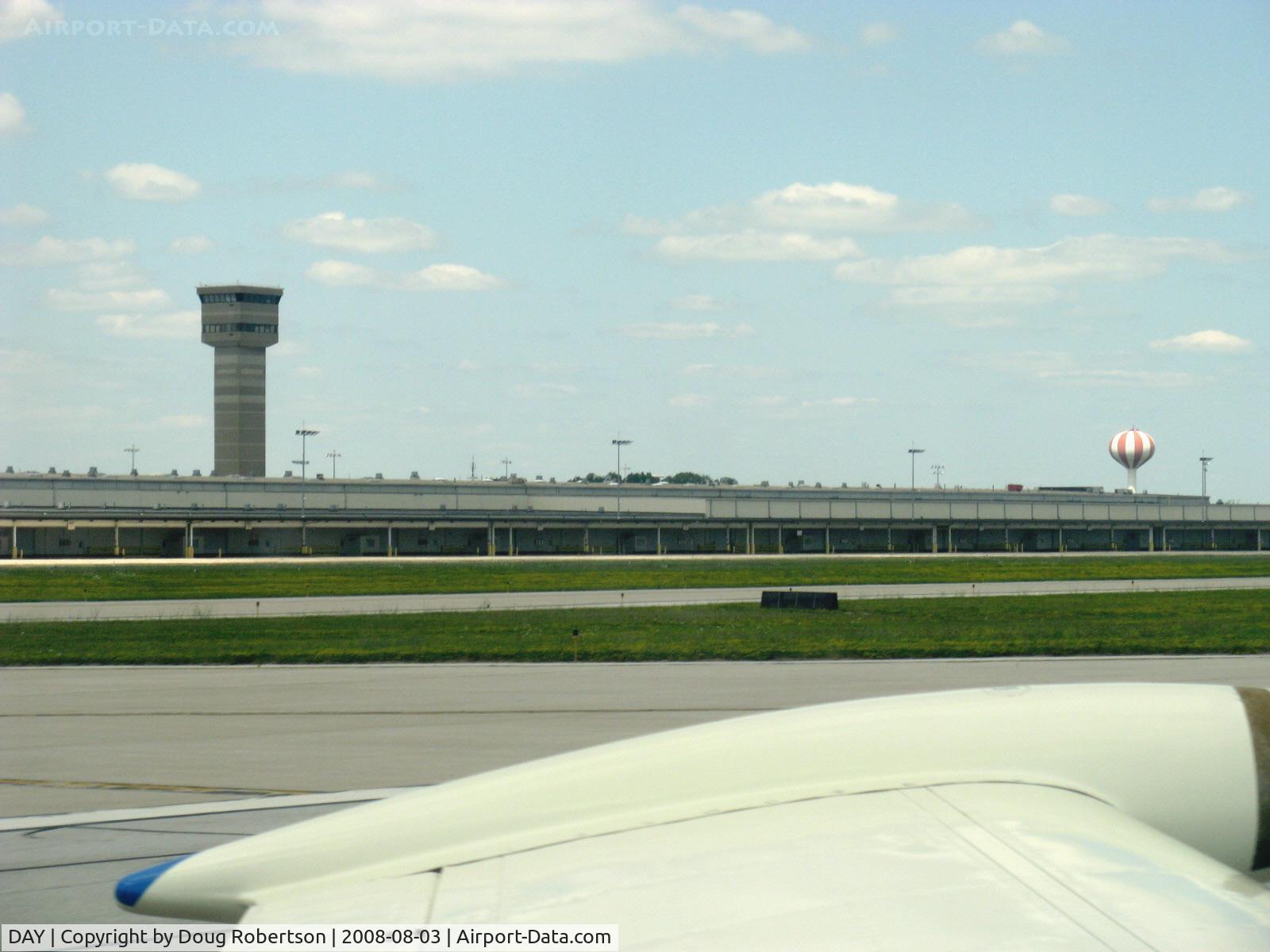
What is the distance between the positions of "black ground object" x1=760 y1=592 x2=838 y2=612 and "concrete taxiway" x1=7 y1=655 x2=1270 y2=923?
53.5 ft

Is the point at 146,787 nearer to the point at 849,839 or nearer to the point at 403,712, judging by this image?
the point at 403,712

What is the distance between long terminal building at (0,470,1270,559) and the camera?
4461 inches

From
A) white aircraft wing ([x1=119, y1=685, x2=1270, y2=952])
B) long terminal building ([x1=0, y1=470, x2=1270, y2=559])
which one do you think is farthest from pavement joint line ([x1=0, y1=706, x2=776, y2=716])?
long terminal building ([x1=0, y1=470, x2=1270, y2=559])

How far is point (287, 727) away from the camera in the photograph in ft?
64.2

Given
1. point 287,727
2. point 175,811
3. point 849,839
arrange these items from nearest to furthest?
1. point 849,839
2. point 175,811
3. point 287,727

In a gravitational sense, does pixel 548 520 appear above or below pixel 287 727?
above

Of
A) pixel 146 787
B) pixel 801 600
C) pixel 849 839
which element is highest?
pixel 849 839

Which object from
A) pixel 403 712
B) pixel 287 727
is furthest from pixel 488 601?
pixel 287 727

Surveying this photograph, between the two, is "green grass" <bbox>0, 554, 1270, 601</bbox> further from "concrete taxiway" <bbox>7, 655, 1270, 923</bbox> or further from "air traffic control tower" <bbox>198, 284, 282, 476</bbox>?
"air traffic control tower" <bbox>198, 284, 282, 476</bbox>

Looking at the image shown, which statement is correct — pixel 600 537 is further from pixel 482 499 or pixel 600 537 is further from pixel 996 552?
pixel 996 552

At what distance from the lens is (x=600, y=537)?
430 feet

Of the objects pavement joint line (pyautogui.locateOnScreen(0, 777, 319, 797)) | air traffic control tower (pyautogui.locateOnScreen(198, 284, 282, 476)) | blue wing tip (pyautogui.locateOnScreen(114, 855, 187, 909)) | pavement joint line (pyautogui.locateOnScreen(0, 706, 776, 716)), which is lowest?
pavement joint line (pyautogui.locateOnScreen(0, 706, 776, 716))

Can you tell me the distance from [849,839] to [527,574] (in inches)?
2995

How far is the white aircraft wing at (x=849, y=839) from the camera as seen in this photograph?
331cm
